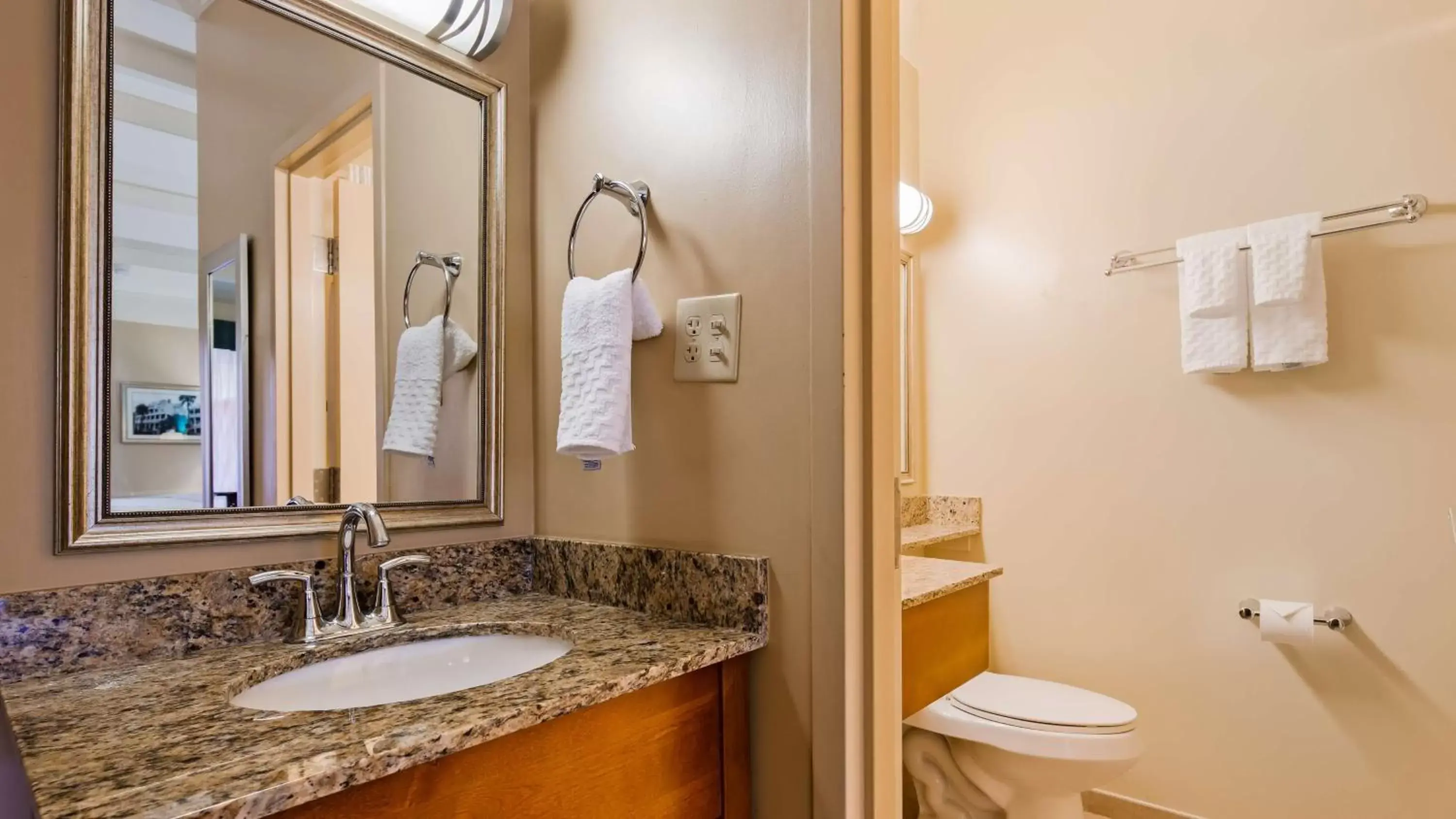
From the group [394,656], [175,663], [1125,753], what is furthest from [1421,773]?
[175,663]

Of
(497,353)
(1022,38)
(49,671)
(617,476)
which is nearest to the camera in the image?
(49,671)

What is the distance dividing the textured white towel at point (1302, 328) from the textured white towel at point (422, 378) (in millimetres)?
1856

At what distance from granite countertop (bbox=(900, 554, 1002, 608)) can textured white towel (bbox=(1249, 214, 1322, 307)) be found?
94cm

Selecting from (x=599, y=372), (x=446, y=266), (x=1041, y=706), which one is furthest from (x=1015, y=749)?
(x=446, y=266)

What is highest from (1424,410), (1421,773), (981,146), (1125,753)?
(981,146)

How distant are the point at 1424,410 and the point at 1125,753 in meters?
1.08

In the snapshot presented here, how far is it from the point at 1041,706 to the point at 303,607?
154 cm

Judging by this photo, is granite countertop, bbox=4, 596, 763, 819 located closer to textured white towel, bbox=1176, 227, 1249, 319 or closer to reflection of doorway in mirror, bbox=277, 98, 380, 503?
reflection of doorway in mirror, bbox=277, 98, 380, 503

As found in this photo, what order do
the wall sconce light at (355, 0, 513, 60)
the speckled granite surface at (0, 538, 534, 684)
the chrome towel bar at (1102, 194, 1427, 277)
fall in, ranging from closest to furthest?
the speckled granite surface at (0, 538, 534, 684)
the wall sconce light at (355, 0, 513, 60)
the chrome towel bar at (1102, 194, 1427, 277)

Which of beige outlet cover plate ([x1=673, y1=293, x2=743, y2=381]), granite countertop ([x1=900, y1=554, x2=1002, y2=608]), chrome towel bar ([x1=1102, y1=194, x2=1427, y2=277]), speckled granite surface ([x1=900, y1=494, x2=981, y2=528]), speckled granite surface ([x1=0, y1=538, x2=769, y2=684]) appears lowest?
granite countertop ([x1=900, y1=554, x2=1002, y2=608])

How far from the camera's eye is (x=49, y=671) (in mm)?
795

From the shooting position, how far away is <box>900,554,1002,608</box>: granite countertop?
4.75 feet

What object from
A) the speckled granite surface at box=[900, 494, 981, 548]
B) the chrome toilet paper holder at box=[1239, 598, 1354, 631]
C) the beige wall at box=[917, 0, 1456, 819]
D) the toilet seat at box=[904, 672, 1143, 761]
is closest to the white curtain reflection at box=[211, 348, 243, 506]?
the toilet seat at box=[904, 672, 1143, 761]

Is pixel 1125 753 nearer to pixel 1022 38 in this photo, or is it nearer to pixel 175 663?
pixel 175 663
